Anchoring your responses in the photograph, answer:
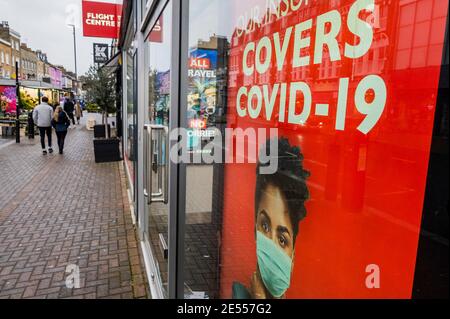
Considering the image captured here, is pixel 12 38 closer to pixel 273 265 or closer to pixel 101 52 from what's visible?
pixel 101 52

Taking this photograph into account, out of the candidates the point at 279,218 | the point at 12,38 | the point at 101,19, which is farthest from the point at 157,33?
the point at 12,38

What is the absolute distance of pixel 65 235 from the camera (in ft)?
15.0

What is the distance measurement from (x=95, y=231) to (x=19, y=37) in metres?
63.6

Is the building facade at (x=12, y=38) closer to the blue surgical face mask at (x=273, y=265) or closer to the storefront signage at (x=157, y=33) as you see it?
the storefront signage at (x=157, y=33)

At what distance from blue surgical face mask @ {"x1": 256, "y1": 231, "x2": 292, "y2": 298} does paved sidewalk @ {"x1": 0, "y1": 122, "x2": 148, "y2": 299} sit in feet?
6.95

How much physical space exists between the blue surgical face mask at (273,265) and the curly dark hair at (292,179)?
5.8 inches

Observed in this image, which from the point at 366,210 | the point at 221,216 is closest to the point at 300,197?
the point at 366,210

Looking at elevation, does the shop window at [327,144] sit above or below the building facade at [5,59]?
below

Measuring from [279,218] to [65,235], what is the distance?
13.2 feet

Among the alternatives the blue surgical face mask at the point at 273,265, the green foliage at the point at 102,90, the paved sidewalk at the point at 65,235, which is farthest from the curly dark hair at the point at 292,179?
the green foliage at the point at 102,90

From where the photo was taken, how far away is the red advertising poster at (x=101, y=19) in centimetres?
918

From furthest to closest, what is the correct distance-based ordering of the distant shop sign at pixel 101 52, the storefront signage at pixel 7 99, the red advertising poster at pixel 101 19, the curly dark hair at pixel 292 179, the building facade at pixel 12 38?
1. the building facade at pixel 12 38
2. the storefront signage at pixel 7 99
3. the distant shop sign at pixel 101 52
4. the red advertising poster at pixel 101 19
5. the curly dark hair at pixel 292 179

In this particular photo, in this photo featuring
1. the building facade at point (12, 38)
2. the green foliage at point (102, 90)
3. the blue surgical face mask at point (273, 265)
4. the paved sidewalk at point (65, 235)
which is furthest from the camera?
the building facade at point (12, 38)
